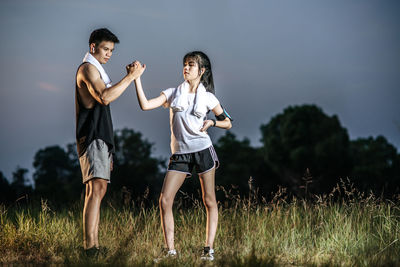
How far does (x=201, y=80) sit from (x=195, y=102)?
12.9 inches

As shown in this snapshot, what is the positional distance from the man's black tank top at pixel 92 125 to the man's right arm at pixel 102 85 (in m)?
0.15

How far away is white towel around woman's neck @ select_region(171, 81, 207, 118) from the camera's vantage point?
4438 millimetres

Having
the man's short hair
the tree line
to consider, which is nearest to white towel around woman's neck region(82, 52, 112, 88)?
the man's short hair

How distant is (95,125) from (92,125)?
0.09 ft

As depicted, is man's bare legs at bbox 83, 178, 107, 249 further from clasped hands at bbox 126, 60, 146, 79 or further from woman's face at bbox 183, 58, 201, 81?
woman's face at bbox 183, 58, 201, 81

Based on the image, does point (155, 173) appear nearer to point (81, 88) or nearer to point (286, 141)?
point (286, 141)

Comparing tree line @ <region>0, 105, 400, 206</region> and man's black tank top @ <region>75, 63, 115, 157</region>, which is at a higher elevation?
tree line @ <region>0, 105, 400, 206</region>

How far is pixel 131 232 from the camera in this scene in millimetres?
5508

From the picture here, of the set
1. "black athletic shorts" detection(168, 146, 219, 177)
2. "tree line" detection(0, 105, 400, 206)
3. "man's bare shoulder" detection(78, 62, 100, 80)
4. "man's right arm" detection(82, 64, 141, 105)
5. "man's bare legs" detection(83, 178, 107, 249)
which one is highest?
"tree line" detection(0, 105, 400, 206)

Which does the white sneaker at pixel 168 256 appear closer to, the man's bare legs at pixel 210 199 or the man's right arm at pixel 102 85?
the man's bare legs at pixel 210 199

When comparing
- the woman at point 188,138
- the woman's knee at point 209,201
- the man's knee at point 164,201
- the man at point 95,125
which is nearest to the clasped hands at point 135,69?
the man at point 95,125

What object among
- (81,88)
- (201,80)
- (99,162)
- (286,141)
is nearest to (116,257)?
(99,162)

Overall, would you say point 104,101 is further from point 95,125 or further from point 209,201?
point 209,201

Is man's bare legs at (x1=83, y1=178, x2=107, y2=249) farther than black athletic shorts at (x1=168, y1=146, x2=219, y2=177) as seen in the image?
No
